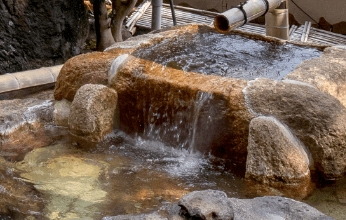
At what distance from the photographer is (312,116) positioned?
3393mm

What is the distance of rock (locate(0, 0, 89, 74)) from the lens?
580cm

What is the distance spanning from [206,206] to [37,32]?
4824 millimetres

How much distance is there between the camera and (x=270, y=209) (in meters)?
2.47

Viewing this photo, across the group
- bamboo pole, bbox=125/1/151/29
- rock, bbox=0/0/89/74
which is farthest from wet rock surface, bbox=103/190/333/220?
bamboo pole, bbox=125/1/151/29

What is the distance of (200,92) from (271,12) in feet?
8.17

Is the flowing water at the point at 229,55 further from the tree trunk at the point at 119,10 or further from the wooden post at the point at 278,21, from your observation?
the tree trunk at the point at 119,10

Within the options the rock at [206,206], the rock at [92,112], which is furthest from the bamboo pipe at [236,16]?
the rock at [206,206]

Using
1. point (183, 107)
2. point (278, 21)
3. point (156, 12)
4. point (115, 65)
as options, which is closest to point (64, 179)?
point (183, 107)

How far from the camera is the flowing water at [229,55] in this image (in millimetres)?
4422

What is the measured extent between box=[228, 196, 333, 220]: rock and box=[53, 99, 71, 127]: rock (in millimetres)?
2664

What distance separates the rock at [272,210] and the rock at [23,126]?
234 cm

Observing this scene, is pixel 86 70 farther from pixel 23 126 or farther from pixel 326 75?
pixel 326 75

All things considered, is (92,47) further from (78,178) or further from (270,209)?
(270,209)

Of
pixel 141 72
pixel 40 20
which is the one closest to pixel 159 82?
pixel 141 72
